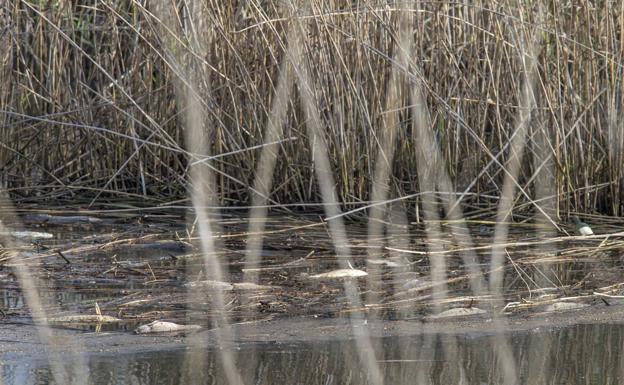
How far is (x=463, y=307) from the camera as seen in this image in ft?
9.52

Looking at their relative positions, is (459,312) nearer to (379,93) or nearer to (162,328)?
(162,328)

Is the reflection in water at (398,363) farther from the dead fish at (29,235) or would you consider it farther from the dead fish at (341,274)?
the dead fish at (29,235)

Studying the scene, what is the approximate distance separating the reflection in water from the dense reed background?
4.68 ft

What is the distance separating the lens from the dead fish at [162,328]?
2584 millimetres

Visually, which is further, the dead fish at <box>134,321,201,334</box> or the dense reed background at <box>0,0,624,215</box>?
the dense reed background at <box>0,0,624,215</box>

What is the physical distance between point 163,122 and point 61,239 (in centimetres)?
81

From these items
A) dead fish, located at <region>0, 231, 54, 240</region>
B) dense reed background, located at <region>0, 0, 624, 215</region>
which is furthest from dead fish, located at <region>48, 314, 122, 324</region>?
dense reed background, located at <region>0, 0, 624, 215</region>

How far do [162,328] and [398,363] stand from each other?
553 millimetres

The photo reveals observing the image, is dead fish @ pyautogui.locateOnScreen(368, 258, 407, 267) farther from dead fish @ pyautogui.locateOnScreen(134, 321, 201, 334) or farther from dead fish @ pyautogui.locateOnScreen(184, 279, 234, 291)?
dead fish @ pyautogui.locateOnScreen(134, 321, 201, 334)

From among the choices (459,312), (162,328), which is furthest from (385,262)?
(162,328)

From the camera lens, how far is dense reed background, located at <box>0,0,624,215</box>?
157 inches

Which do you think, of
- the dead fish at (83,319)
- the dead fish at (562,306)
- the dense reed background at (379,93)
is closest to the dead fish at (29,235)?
the dense reed background at (379,93)

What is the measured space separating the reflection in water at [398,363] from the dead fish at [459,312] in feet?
0.61

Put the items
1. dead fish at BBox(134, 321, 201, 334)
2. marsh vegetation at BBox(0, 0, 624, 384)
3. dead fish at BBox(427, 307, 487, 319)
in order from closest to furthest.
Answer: dead fish at BBox(134, 321, 201, 334) → dead fish at BBox(427, 307, 487, 319) → marsh vegetation at BBox(0, 0, 624, 384)
